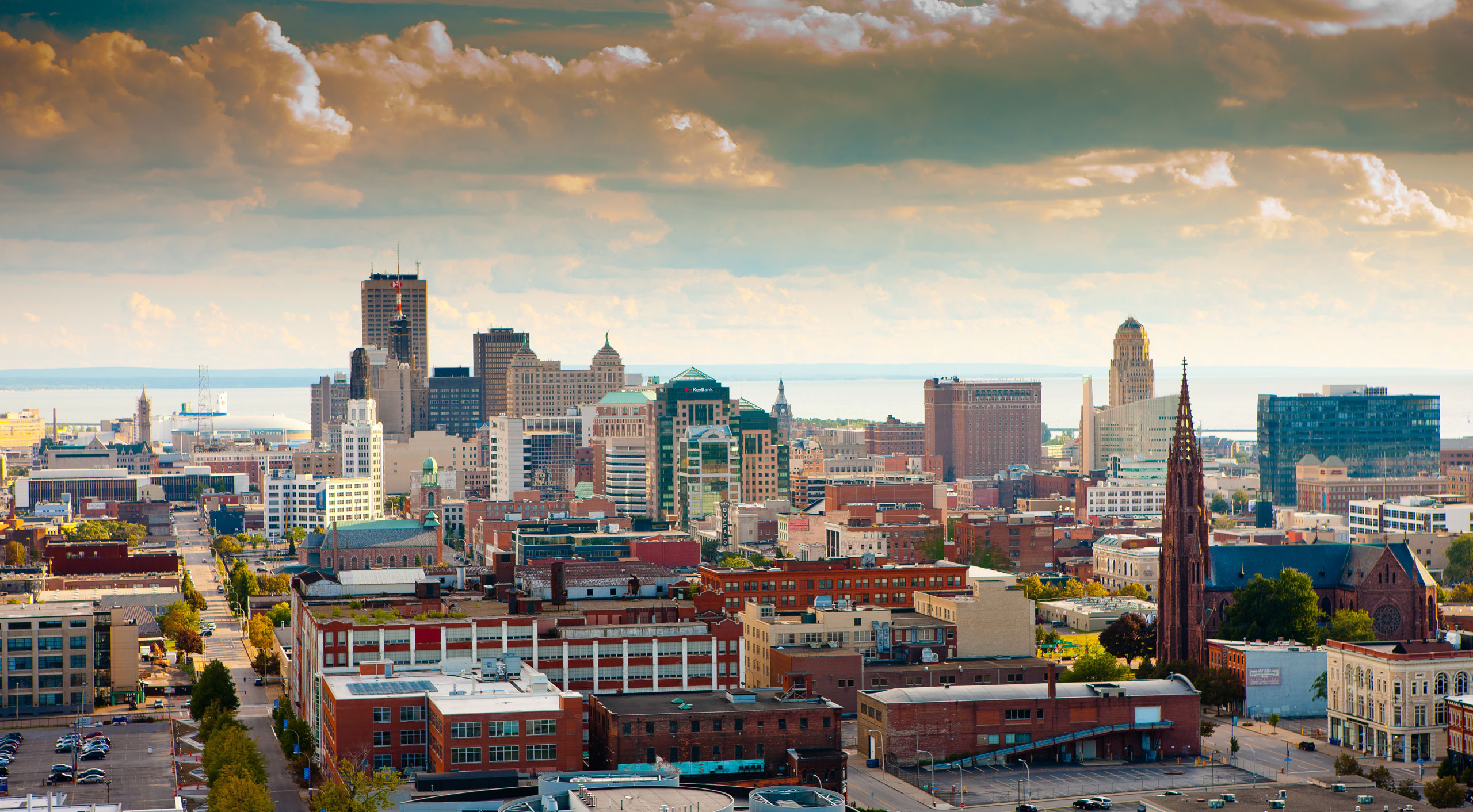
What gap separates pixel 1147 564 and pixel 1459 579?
2741 cm

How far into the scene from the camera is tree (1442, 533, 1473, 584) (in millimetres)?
162625

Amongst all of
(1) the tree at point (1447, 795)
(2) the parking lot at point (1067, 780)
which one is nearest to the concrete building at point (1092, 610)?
(2) the parking lot at point (1067, 780)

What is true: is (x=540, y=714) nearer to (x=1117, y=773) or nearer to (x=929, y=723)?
(x=929, y=723)

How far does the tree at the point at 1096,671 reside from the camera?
330 ft

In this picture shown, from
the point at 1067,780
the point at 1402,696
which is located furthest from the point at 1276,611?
the point at 1067,780

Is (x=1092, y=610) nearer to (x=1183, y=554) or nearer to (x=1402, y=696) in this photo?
(x=1183, y=554)

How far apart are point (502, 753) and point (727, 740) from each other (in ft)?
34.5

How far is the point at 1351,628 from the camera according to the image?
112562 millimetres

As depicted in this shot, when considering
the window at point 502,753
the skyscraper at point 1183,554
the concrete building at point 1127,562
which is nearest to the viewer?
the window at point 502,753

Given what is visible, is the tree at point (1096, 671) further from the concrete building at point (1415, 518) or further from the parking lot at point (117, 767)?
the concrete building at point (1415, 518)

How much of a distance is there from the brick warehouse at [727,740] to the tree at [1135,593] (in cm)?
7722

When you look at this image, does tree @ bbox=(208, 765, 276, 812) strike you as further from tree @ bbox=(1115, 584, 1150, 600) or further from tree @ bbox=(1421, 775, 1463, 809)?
tree @ bbox=(1115, 584, 1150, 600)

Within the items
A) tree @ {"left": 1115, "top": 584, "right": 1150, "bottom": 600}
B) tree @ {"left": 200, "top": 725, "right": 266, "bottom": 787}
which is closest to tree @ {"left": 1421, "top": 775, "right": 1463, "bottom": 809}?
tree @ {"left": 200, "top": 725, "right": 266, "bottom": 787}

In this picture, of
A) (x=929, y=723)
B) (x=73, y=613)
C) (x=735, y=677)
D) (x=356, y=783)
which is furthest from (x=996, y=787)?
(x=73, y=613)
